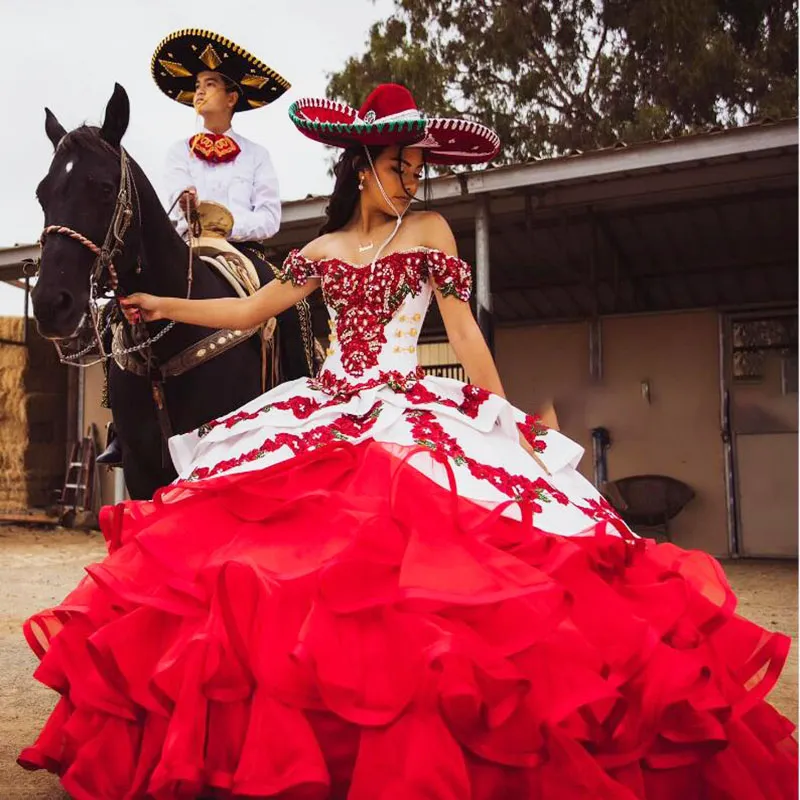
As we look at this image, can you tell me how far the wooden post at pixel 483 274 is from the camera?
22.6 ft

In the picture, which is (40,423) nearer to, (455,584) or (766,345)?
(766,345)

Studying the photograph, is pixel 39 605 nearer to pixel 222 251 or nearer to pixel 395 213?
pixel 222 251

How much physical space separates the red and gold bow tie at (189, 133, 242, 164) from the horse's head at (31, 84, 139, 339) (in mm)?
1043

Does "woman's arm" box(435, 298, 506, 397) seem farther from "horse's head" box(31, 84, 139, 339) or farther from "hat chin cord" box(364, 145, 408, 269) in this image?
"horse's head" box(31, 84, 139, 339)

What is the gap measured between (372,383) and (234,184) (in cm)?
220

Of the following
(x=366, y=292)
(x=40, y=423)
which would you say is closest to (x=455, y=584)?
(x=366, y=292)

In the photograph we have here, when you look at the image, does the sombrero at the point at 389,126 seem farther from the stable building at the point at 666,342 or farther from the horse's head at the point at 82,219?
the stable building at the point at 666,342

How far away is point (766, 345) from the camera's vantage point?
8.98m

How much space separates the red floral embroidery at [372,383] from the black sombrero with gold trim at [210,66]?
2.38 m

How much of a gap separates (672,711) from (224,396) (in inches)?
85.8

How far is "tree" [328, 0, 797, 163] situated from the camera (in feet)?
54.0

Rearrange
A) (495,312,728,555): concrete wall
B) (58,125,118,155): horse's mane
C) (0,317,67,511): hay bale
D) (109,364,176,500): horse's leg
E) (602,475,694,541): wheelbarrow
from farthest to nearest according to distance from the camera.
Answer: (0,317,67,511): hay bale → (495,312,728,555): concrete wall → (602,475,694,541): wheelbarrow → (109,364,176,500): horse's leg → (58,125,118,155): horse's mane

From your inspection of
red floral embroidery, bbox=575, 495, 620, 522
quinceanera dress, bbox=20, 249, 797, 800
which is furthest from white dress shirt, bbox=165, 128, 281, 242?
red floral embroidery, bbox=575, 495, 620, 522

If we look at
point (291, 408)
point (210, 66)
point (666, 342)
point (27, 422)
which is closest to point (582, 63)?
point (666, 342)
